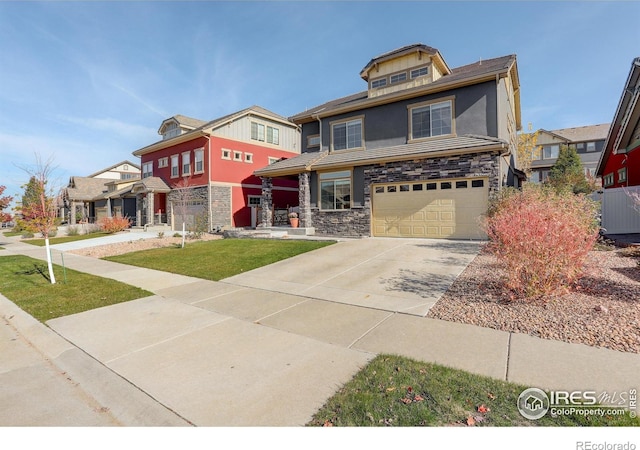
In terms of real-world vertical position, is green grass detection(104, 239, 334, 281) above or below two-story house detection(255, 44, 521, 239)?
below

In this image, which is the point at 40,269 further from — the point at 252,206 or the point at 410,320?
the point at 252,206

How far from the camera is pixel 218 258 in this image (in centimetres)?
1135

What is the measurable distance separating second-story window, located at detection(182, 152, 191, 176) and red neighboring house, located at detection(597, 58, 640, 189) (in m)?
25.9

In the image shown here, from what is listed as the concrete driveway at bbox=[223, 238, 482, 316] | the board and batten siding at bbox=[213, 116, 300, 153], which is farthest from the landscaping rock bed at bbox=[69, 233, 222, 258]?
the board and batten siding at bbox=[213, 116, 300, 153]

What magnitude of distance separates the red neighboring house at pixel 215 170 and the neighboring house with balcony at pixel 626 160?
20.3 meters

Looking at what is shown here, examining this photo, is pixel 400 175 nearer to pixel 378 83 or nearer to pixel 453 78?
pixel 453 78

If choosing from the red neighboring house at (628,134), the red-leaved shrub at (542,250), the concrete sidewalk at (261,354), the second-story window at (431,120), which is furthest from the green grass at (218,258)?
the red neighboring house at (628,134)

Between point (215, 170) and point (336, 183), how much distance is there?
408 inches

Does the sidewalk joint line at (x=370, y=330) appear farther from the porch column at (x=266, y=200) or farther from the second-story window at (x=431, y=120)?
the porch column at (x=266, y=200)

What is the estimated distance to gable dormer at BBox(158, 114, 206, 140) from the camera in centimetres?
2580

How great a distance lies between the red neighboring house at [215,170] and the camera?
2216 cm

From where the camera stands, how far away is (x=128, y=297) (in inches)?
265

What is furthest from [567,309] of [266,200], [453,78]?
[266,200]

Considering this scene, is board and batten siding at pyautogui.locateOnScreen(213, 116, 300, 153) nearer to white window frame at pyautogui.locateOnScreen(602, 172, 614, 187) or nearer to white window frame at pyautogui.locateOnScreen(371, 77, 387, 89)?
white window frame at pyautogui.locateOnScreen(371, 77, 387, 89)
